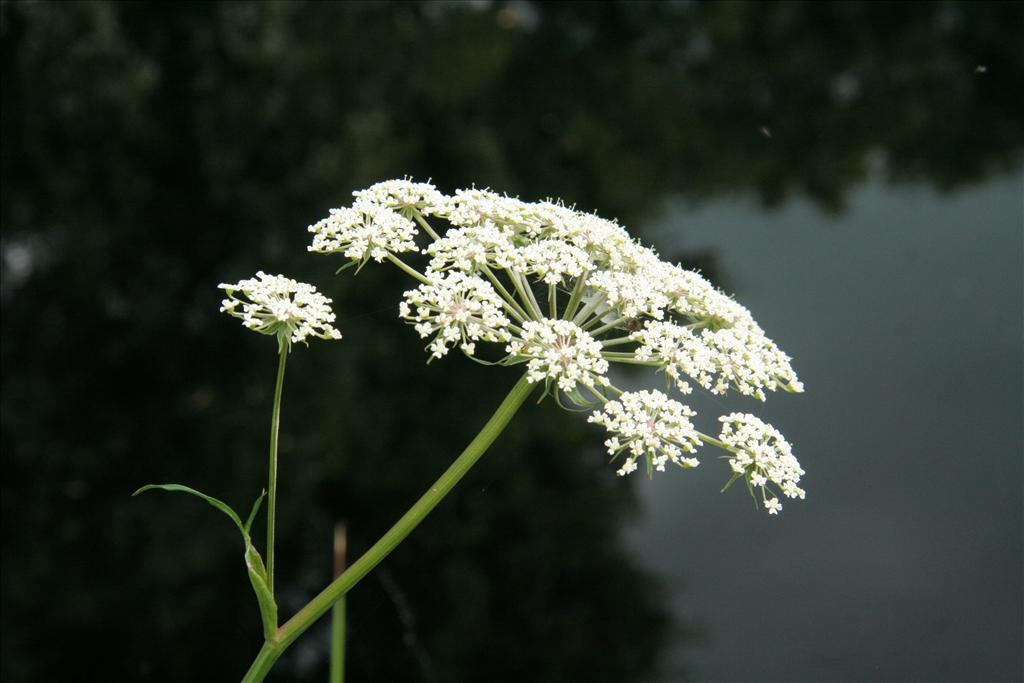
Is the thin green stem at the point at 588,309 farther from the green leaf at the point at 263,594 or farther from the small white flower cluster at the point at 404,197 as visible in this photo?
the green leaf at the point at 263,594

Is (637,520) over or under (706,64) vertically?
under

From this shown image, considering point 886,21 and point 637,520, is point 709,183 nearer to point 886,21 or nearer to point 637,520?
point 886,21

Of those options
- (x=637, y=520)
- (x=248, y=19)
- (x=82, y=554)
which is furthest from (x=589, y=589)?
(x=248, y=19)

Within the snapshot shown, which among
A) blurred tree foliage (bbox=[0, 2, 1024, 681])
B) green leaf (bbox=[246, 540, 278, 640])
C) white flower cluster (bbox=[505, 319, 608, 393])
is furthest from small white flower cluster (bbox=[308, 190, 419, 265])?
blurred tree foliage (bbox=[0, 2, 1024, 681])

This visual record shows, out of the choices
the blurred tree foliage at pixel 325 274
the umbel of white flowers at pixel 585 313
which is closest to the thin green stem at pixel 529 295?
the umbel of white flowers at pixel 585 313

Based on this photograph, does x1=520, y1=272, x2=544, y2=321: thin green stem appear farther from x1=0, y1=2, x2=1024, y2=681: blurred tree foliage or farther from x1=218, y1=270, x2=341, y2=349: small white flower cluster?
x1=0, y1=2, x2=1024, y2=681: blurred tree foliage

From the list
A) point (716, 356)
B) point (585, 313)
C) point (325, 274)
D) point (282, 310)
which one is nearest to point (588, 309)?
point (585, 313)

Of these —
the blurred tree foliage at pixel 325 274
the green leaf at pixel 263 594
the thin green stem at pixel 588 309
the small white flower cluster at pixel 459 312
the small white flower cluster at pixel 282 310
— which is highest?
the blurred tree foliage at pixel 325 274
